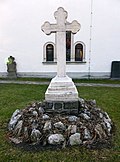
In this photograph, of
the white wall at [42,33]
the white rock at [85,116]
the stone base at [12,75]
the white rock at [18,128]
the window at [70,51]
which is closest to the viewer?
the white rock at [18,128]

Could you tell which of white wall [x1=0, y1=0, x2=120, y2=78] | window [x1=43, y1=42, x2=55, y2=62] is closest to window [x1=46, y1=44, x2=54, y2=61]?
window [x1=43, y1=42, x2=55, y2=62]

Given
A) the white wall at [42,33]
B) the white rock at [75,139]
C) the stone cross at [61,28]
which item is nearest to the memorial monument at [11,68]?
the white wall at [42,33]

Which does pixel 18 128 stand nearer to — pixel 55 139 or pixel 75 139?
pixel 55 139

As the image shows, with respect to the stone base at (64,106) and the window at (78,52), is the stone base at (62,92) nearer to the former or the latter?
the stone base at (64,106)

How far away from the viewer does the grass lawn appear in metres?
4.18

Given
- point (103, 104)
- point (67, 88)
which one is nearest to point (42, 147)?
point (67, 88)

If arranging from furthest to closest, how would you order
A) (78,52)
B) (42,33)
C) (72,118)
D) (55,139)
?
(78,52), (42,33), (72,118), (55,139)

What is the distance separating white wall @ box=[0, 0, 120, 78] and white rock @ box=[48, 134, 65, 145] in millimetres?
8456

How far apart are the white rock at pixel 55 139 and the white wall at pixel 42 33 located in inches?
333

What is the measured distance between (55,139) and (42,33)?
8.80 metres

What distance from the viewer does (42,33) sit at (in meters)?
12.6

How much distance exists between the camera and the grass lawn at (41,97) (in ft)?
13.7

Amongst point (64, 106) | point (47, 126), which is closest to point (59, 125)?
point (47, 126)

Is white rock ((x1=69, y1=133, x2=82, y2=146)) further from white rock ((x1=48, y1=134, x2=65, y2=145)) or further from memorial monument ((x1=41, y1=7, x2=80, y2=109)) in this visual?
memorial monument ((x1=41, y1=7, x2=80, y2=109))
